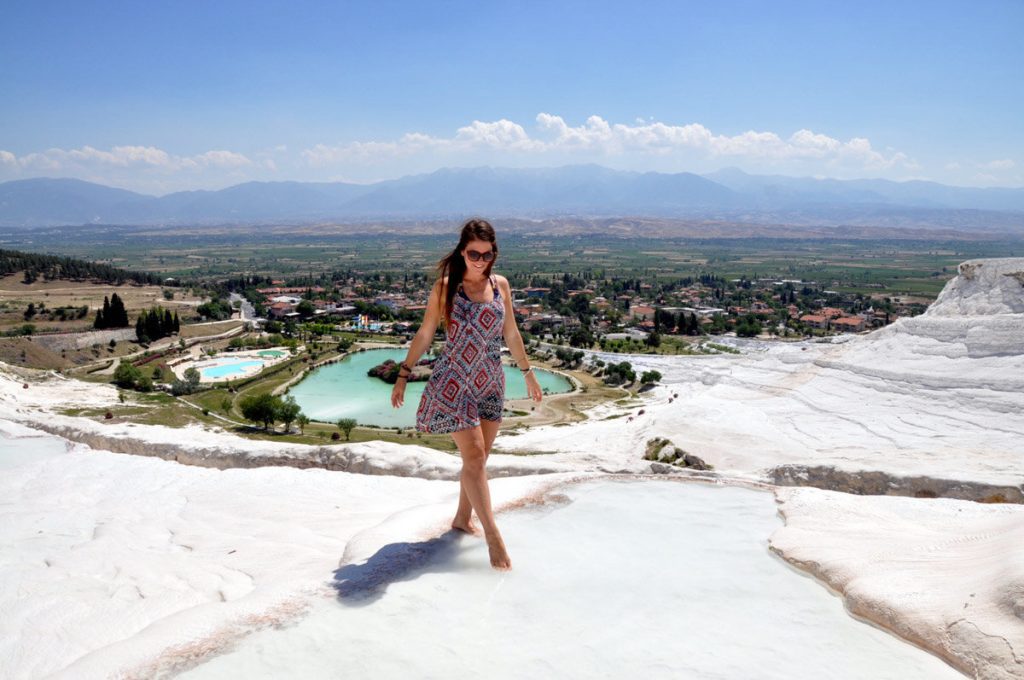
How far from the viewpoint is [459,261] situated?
444 cm

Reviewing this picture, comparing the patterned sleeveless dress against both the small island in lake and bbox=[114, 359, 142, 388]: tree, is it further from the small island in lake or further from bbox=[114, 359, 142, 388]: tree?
the small island in lake

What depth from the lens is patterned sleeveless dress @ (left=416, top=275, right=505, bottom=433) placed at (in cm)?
440

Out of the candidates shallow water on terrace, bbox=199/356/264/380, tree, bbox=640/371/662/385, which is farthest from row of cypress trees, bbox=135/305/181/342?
tree, bbox=640/371/662/385

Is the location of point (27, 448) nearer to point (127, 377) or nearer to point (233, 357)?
point (127, 377)

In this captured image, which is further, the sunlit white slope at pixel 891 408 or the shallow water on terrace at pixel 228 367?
the shallow water on terrace at pixel 228 367

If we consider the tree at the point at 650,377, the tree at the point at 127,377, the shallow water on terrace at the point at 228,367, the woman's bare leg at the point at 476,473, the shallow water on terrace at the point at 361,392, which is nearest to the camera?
the woman's bare leg at the point at 476,473

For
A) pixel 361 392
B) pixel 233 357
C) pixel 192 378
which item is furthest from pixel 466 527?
pixel 233 357

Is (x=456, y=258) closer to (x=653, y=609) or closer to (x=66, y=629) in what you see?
(x=653, y=609)

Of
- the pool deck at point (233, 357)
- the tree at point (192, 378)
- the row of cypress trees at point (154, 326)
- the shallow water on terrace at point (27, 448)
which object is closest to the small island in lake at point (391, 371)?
the pool deck at point (233, 357)

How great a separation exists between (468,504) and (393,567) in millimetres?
762

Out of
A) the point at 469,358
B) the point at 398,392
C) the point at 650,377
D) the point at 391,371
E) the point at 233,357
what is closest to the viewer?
the point at 469,358

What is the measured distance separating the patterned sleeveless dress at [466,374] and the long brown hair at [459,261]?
4cm

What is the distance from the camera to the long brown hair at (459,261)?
434 cm

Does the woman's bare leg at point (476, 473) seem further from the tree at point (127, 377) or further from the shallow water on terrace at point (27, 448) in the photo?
the tree at point (127, 377)
